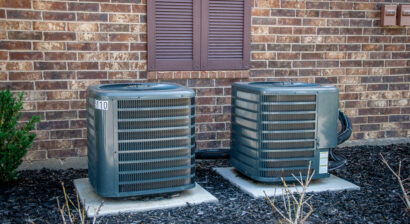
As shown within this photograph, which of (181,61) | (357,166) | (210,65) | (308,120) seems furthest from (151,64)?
(357,166)

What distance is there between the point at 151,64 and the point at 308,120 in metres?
2.05

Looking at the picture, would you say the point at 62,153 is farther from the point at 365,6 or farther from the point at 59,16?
the point at 365,6

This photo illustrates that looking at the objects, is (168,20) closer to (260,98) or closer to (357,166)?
(260,98)

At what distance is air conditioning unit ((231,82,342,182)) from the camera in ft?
14.1

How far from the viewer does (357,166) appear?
5508mm

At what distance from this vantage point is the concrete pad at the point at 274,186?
4.36m

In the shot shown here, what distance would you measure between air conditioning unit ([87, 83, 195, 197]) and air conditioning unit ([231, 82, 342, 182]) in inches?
26.7

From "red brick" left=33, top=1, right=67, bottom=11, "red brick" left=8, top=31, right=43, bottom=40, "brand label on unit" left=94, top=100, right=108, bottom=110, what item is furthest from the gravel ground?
"red brick" left=33, top=1, right=67, bottom=11

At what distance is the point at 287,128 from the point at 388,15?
9.97 ft

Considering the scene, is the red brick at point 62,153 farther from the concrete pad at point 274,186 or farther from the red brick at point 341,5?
the red brick at point 341,5

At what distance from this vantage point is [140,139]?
3848mm

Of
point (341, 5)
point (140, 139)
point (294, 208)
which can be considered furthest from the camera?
point (341, 5)

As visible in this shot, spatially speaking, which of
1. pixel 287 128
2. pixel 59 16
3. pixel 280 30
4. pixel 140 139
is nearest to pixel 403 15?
pixel 280 30

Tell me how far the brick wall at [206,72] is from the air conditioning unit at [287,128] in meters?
1.43
